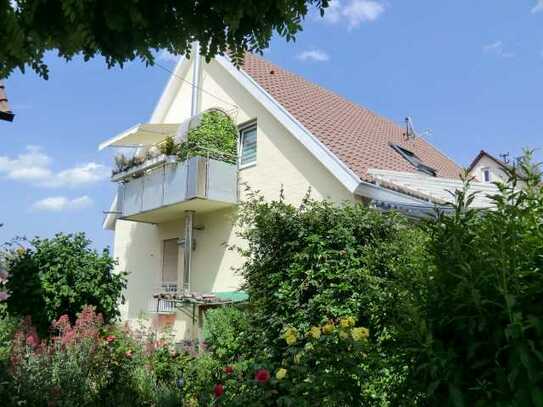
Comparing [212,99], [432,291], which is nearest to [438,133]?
[212,99]

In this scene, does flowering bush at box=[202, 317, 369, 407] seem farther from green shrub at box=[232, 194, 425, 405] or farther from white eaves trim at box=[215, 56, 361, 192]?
white eaves trim at box=[215, 56, 361, 192]

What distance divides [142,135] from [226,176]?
4531 millimetres

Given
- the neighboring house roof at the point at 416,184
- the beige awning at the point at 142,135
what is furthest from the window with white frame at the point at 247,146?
the neighboring house roof at the point at 416,184

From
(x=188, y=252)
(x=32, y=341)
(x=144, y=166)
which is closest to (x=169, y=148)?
(x=144, y=166)

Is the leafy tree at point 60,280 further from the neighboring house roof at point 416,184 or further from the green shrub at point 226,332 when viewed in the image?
the neighboring house roof at point 416,184

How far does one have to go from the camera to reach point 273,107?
46.1 ft

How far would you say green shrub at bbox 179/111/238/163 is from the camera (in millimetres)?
14658

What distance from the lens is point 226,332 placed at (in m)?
9.23

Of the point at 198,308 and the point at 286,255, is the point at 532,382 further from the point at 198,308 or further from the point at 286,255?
the point at 198,308

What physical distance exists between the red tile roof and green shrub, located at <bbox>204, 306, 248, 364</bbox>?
4.22m

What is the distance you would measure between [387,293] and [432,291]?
2.65ft

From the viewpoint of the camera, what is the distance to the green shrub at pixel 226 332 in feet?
23.6

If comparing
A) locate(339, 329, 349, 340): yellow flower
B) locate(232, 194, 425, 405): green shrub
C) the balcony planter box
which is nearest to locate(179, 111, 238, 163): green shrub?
the balcony planter box

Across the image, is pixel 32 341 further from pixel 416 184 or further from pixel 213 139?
pixel 213 139
